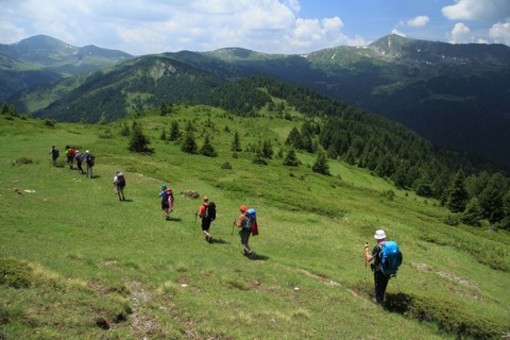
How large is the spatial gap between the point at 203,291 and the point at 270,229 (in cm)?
2020

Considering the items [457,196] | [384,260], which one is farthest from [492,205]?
[384,260]

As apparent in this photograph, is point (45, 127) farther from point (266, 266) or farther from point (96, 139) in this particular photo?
point (266, 266)

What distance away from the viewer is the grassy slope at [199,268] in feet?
46.6

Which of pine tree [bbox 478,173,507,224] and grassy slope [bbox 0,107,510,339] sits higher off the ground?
grassy slope [bbox 0,107,510,339]

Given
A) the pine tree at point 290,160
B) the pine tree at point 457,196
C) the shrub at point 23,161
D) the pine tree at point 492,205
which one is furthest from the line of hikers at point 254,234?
the pine tree at point 492,205

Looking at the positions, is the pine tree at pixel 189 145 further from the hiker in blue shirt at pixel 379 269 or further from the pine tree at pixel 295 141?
the pine tree at pixel 295 141

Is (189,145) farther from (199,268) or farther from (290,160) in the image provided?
(199,268)

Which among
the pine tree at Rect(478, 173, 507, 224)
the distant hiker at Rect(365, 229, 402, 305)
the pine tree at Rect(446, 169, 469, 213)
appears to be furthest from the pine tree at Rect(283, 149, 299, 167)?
the distant hiker at Rect(365, 229, 402, 305)

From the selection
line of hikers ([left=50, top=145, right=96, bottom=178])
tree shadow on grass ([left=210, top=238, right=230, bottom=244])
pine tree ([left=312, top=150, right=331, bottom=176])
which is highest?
line of hikers ([left=50, top=145, right=96, bottom=178])

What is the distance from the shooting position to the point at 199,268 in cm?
2183

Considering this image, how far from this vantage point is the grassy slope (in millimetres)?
14196

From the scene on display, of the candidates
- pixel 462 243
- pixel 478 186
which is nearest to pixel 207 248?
pixel 462 243

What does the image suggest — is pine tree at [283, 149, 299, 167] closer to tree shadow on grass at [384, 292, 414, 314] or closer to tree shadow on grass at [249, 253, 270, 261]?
tree shadow on grass at [249, 253, 270, 261]

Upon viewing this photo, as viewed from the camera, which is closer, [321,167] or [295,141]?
[321,167]
